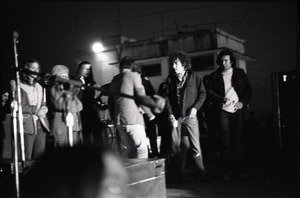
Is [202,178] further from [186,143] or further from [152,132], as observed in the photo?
[152,132]

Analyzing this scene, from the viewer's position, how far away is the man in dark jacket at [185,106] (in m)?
3.68

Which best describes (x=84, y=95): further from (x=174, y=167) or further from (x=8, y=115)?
(x=174, y=167)

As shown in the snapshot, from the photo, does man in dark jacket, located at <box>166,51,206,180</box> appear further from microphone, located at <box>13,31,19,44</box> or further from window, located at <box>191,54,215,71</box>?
window, located at <box>191,54,215,71</box>

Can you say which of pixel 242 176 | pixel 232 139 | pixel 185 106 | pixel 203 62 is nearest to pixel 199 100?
pixel 185 106

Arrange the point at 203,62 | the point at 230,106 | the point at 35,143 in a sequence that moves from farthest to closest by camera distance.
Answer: the point at 203,62
the point at 230,106
the point at 35,143

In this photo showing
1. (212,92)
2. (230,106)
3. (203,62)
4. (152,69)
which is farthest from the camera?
(152,69)

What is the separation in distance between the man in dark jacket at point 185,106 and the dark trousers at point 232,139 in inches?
13.3

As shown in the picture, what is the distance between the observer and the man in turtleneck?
378 centimetres

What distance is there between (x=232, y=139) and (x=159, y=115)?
1.05 m

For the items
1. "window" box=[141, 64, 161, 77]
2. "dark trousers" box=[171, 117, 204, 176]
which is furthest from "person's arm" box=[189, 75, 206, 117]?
"window" box=[141, 64, 161, 77]

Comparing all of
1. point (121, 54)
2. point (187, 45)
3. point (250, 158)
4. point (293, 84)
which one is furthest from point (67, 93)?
point (121, 54)

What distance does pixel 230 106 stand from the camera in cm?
378

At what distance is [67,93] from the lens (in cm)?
217

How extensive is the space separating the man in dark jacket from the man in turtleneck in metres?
0.31
